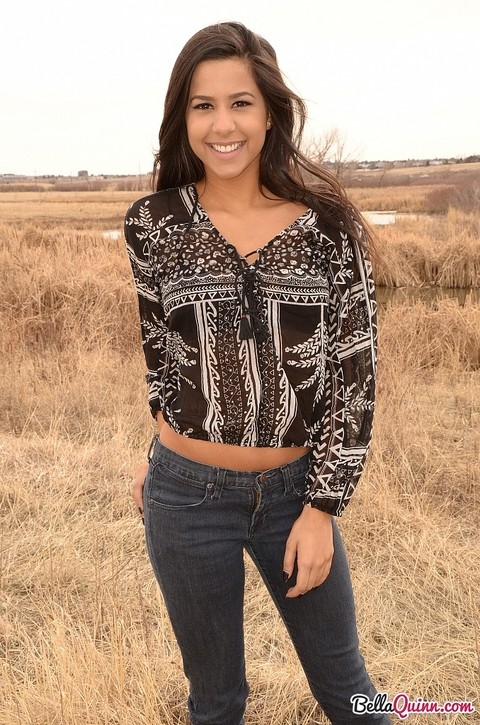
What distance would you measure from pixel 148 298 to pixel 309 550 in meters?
0.68

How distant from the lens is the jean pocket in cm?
136

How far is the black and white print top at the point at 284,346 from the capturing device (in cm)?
133

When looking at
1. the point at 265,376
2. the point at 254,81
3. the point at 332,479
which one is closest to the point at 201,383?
the point at 265,376

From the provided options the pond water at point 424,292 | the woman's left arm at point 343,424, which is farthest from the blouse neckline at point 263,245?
the pond water at point 424,292

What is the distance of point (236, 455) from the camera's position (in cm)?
136

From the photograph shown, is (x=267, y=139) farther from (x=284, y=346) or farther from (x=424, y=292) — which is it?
(x=424, y=292)

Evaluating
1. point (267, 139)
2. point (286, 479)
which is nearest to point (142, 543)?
point (286, 479)

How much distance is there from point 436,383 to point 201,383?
4.77 m

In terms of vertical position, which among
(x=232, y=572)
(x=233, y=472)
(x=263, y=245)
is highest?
(x=263, y=245)

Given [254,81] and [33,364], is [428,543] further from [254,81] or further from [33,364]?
[33,364]

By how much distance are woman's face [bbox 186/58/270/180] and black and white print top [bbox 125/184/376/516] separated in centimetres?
18

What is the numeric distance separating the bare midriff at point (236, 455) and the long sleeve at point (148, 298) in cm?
19

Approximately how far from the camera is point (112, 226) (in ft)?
84.3

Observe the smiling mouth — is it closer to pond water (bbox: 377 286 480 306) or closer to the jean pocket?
the jean pocket
